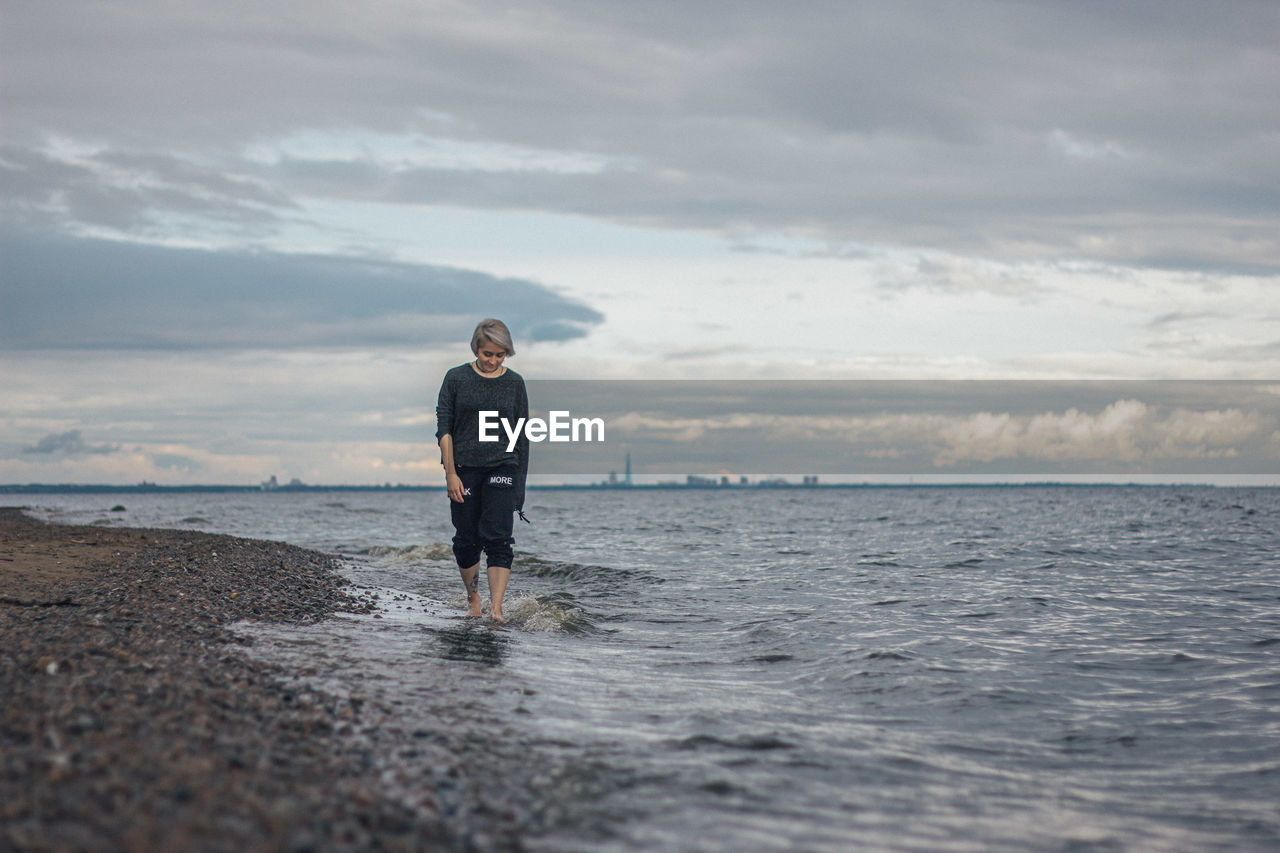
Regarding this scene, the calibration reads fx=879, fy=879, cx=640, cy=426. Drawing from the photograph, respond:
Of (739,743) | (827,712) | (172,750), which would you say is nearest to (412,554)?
(827,712)

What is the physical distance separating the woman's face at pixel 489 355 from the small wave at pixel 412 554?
11855 millimetres

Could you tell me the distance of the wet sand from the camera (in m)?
3.24

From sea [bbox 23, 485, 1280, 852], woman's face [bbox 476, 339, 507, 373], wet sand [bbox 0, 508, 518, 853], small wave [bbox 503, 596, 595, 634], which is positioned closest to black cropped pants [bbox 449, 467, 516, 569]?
sea [bbox 23, 485, 1280, 852]

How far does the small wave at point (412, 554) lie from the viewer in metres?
20.5

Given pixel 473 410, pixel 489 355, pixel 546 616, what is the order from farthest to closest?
pixel 546 616
pixel 473 410
pixel 489 355

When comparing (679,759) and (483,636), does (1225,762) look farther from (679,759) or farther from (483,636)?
(483,636)

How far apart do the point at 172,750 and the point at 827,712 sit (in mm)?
4534

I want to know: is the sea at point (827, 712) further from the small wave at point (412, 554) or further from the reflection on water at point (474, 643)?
the small wave at point (412, 554)

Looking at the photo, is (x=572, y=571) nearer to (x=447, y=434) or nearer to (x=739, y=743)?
(x=447, y=434)

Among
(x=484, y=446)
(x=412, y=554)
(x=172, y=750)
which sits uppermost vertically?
(x=484, y=446)

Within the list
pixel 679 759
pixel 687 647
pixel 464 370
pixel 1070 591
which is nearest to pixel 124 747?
pixel 679 759

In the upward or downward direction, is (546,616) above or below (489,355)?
below

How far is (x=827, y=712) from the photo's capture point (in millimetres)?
6715

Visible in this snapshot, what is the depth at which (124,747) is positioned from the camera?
398 cm
